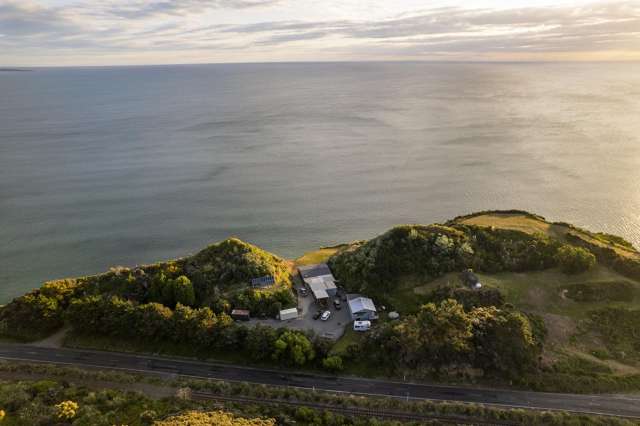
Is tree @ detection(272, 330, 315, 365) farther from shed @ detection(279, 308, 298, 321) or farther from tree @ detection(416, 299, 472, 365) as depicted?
tree @ detection(416, 299, 472, 365)

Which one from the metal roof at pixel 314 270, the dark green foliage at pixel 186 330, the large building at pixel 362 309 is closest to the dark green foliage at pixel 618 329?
the large building at pixel 362 309

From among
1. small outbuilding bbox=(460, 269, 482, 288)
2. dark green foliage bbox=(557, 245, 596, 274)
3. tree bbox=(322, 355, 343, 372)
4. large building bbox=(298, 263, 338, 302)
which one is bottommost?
tree bbox=(322, 355, 343, 372)

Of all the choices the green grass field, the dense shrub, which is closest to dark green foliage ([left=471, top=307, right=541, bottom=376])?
the dense shrub

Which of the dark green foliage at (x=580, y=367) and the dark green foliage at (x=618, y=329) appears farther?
the dark green foliage at (x=618, y=329)

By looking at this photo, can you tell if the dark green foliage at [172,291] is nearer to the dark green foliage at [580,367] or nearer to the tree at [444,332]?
the tree at [444,332]

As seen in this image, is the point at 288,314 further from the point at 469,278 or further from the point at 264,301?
the point at 469,278
